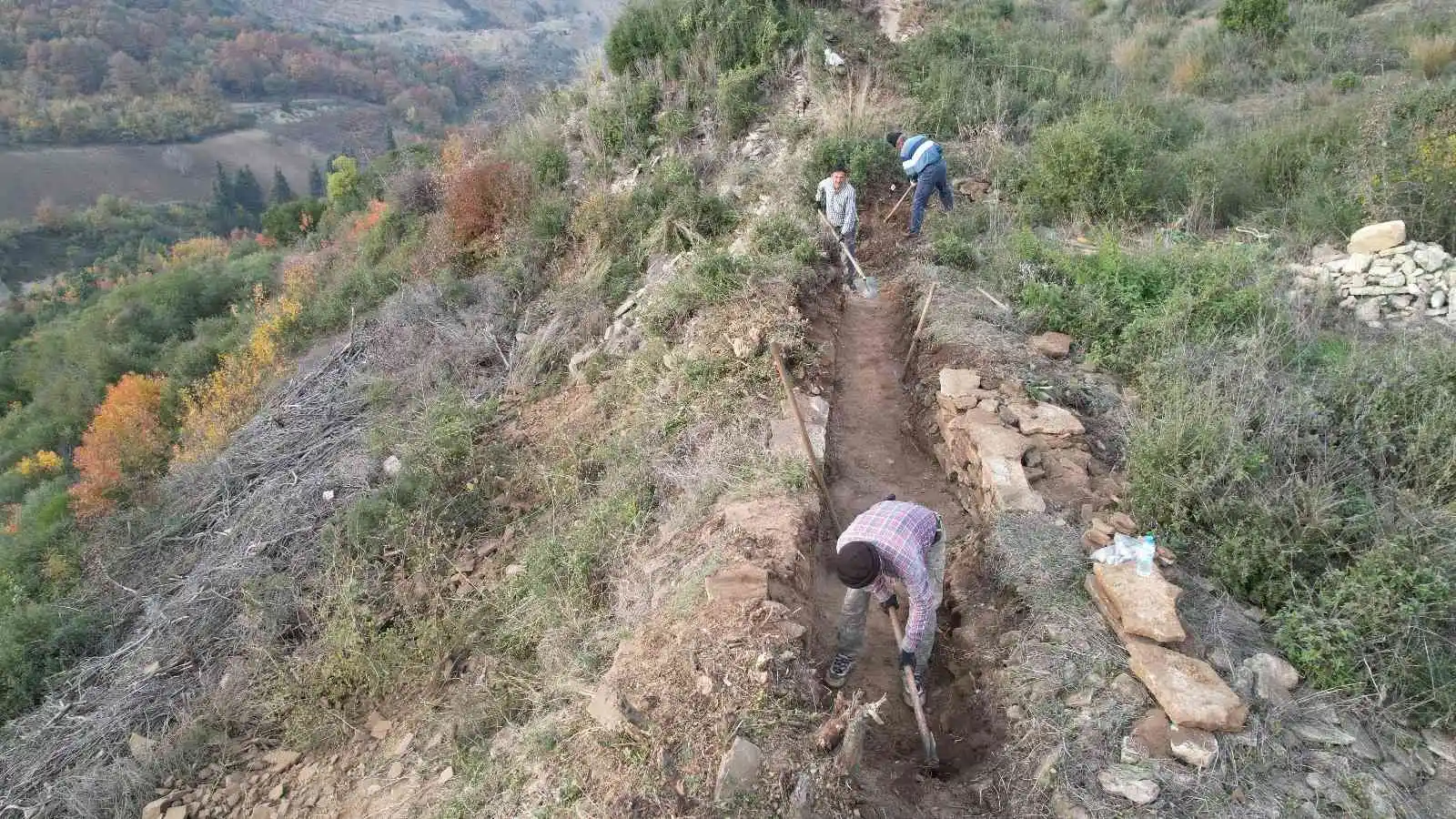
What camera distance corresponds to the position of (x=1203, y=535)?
392 cm

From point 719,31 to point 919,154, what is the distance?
5116mm

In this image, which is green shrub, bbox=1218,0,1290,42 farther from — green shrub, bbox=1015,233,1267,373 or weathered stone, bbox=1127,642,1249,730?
weathered stone, bbox=1127,642,1249,730

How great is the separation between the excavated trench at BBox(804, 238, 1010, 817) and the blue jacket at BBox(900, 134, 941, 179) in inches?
68.1

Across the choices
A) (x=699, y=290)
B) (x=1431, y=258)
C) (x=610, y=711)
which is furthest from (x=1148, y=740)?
(x=1431, y=258)

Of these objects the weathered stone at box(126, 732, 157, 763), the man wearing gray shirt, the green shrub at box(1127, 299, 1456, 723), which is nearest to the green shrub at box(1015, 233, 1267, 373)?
the green shrub at box(1127, 299, 1456, 723)

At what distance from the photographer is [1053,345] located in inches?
231

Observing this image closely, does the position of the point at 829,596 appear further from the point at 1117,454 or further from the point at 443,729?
the point at 443,729

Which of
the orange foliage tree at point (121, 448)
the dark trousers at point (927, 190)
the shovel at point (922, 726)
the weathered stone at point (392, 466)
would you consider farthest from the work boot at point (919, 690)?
the orange foliage tree at point (121, 448)

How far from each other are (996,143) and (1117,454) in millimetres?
5670

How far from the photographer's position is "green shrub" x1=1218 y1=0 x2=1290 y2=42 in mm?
12570

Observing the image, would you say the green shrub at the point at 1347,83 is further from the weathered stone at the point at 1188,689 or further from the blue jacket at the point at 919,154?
the weathered stone at the point at 1188,689

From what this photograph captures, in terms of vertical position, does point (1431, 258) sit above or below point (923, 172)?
below

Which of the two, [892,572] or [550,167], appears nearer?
[892,572]

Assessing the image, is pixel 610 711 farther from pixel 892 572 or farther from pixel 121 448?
pixel 121 448
